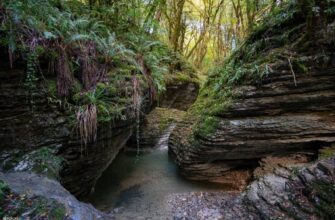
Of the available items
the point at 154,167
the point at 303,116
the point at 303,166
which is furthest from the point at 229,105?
the point at 154,167

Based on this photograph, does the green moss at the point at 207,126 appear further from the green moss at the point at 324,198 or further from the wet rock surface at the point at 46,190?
the wet rock surface at the point at 46,190

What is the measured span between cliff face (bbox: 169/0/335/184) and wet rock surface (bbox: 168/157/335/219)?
781 millimetres

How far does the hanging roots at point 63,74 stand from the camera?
407 cm

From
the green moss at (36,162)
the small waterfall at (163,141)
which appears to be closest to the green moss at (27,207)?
the green moss at (36,162)

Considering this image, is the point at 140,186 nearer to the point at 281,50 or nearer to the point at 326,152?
the point at 326,152

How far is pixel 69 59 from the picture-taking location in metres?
4.36

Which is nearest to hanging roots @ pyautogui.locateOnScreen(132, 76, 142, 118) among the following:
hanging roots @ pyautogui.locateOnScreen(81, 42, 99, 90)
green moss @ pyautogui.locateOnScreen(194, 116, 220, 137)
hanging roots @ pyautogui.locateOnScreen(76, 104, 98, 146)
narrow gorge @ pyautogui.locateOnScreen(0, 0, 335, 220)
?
narrow gorge @ pyautogui.locateOnScreen(0, 0, 335, 220)

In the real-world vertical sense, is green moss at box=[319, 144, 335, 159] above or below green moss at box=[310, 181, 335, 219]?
above

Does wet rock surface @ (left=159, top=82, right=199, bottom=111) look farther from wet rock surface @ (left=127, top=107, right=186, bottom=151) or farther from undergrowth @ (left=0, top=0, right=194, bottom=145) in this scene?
undergrowth @ (left=0, top=0, right=194, bottom=145)

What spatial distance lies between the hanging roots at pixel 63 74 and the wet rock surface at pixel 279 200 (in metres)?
2.99

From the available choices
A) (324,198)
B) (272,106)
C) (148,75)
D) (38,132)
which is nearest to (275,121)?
(272,106)

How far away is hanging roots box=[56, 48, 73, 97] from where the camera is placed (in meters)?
4.07

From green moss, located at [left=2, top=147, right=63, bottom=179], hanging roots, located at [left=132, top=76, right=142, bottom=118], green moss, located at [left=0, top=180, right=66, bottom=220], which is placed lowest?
green moss, located at [left=0, top=180, right=66, bottom=220]

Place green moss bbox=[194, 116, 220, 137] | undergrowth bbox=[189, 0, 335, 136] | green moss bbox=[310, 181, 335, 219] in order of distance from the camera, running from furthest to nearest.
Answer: green moss bbox=[194, 116, 220, 137]
undergrowth bbox=[189, 0, 335, 136]
green moss bbox=[310, 181, 335, 219]
